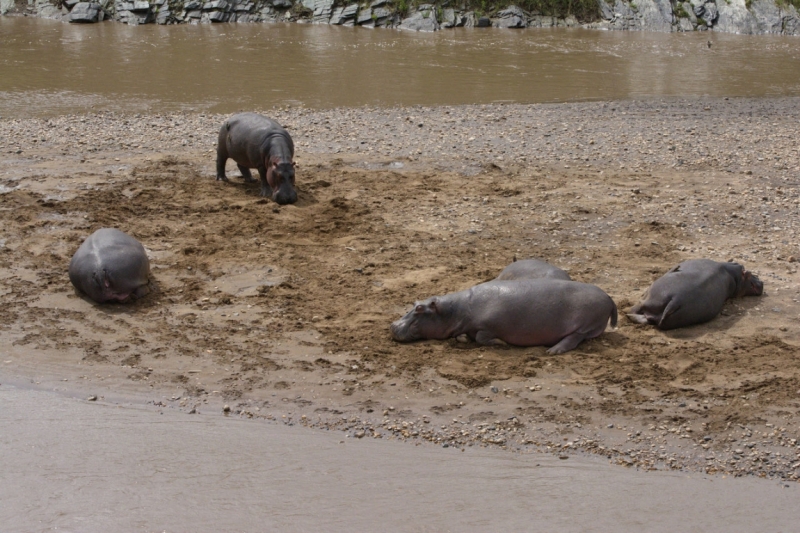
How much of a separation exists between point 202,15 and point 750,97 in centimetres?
1812

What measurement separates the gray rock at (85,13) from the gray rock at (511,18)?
1273 centimetres

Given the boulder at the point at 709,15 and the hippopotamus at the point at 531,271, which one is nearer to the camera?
the hippopotamus at the point at 531,271

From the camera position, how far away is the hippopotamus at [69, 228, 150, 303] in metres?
7.35

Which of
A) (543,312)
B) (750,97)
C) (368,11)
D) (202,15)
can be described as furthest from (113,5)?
Answer: (543,312)

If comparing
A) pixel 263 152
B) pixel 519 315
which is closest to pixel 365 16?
pixel 263 152

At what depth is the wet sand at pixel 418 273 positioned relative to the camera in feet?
19.1

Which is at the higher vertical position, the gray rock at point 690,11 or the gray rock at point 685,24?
the gray rock at point 690,11

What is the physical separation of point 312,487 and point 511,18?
25.8m

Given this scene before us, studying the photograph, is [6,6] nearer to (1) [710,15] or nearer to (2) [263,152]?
(1) [710,15]

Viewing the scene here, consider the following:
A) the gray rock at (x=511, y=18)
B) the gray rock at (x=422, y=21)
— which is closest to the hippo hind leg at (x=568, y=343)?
the gray rock at (x=422, y=21)

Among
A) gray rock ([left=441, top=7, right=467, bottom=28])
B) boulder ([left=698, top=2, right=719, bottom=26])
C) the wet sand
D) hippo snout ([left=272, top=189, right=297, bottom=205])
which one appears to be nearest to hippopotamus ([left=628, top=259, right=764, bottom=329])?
the wet sand

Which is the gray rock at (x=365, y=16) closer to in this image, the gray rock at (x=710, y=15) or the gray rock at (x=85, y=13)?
the gray rock at (x=85, y=13)

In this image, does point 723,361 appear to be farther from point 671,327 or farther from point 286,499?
point 286,499

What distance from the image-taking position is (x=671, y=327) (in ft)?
23.1
